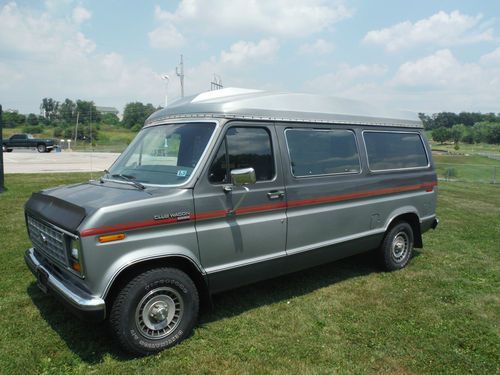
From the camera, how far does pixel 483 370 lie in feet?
11.9

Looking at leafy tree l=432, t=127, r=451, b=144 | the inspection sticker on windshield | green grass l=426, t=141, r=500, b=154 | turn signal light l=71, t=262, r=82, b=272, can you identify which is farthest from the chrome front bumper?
leafy tree l=432, t=127, r=451, b=144

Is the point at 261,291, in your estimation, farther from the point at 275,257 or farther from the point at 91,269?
the point at 91,269

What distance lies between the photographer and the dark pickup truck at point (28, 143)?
37531 millimetres

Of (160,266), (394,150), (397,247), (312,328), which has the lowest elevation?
(312,328)

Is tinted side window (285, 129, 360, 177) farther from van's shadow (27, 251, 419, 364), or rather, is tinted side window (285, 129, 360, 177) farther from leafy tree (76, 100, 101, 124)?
leafy tree (76, 100, 101, 124)

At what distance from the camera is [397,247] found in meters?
6.30

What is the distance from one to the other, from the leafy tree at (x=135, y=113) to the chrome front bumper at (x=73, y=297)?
98.0 meters

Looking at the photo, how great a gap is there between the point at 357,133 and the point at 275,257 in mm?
2257

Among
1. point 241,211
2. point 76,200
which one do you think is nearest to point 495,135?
point 241,211

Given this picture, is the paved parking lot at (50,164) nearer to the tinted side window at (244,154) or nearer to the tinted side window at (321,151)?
the tinted side window at (321,151)

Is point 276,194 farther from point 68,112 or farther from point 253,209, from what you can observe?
point 68,112

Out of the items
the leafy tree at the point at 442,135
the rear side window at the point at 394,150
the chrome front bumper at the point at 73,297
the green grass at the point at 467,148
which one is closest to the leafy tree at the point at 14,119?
the green grass at the point at 467,148

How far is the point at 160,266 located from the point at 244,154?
145 centimetres

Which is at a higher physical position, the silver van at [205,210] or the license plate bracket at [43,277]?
the silver van at [205,210]
